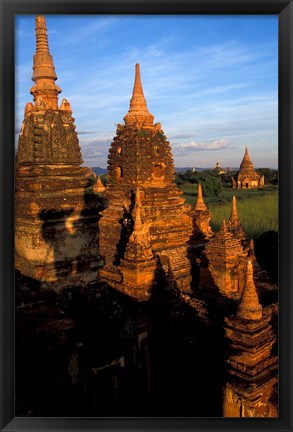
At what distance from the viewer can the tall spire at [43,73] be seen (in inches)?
311

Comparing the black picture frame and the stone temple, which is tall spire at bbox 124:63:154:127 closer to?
the stone temple

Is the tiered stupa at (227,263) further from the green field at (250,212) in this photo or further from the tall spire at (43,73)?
the tall spire at (43,73)

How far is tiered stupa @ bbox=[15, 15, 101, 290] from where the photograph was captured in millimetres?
6756

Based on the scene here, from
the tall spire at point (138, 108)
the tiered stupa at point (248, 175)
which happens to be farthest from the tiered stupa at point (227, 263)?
the tiered stupa at point (248, 175)

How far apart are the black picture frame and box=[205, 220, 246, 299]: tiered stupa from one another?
902 cm

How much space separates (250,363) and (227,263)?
19.4 feet

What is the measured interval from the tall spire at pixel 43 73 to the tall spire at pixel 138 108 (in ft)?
26.1

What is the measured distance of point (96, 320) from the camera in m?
6.37

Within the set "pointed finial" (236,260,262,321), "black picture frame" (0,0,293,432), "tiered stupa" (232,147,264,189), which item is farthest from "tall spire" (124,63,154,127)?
"tiered stupa" (232,147,264,189)
